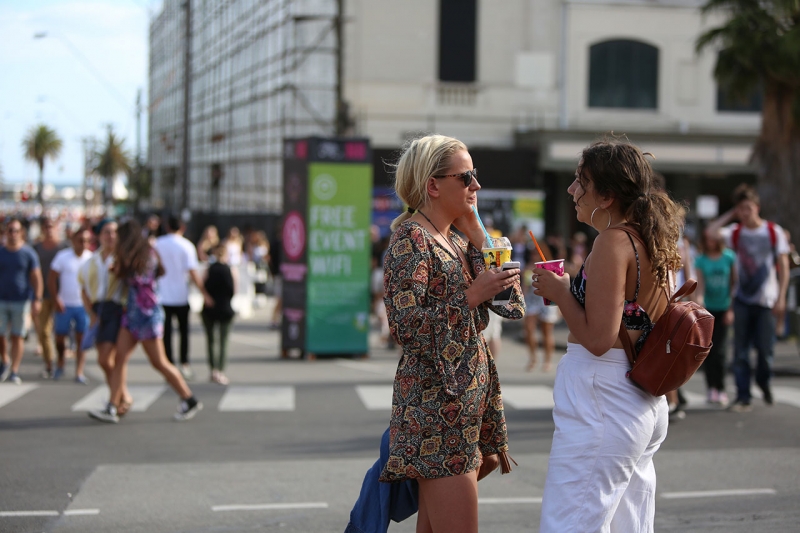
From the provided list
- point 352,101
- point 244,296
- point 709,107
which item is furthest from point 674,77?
point 244,296

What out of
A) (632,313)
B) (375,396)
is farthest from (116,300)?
(632,313)

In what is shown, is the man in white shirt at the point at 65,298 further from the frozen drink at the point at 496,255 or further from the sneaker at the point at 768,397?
the frozen drink at the point at 496,255

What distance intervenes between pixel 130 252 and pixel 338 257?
5532mm

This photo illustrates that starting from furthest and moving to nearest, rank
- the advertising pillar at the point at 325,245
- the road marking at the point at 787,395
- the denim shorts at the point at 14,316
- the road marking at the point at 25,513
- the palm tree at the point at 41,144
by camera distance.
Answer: the palm tree at the point at 41,144
the advertising pillar at the point at 325,245
the denim shorts at the point at 14,316
the road marking at the point at 787,395
the road marking at the point at 25,513

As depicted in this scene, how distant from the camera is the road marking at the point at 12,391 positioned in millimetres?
9859

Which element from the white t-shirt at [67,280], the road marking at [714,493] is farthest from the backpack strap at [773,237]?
the white t-shirt at [67,280]

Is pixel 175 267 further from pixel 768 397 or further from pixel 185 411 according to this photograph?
pixel 768 397

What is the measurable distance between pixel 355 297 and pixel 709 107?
67.3 feet

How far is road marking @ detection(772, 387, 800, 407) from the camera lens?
33.1 ft

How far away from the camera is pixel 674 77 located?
30.3 m

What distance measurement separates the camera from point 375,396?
10.2 metres

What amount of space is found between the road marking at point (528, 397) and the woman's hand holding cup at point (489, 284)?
632 centimetres

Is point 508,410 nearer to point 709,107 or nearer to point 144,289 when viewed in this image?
point 144,289

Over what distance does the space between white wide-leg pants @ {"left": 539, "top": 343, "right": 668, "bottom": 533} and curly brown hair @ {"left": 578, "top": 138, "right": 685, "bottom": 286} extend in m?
0.40
